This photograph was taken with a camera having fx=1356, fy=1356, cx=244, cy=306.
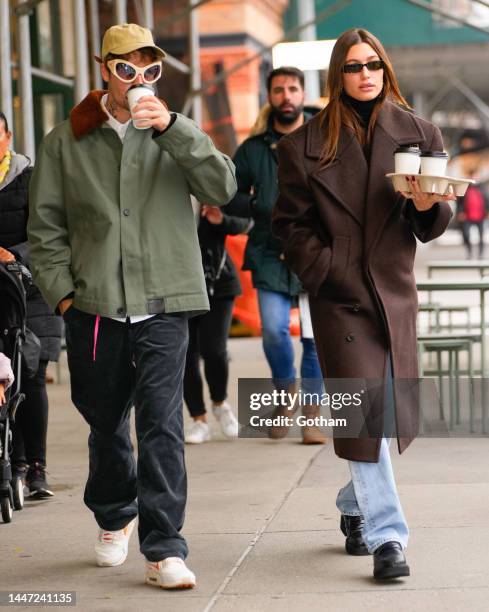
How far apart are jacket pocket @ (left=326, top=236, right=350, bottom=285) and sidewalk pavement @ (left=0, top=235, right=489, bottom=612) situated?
1.10m

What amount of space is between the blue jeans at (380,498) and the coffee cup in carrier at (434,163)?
73 centimetres

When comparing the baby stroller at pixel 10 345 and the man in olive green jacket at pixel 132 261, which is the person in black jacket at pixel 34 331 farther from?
the man in olive green jacket at pixel 132 261

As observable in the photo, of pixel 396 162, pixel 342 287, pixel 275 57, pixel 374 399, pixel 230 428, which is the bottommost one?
pixel 230 428

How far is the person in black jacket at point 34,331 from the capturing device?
665cm

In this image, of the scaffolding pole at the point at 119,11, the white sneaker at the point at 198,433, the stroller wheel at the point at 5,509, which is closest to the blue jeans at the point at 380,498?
the stroller wheel at the point at 5,509

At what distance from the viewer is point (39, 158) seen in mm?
5062

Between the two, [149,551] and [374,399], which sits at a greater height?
[374,399]

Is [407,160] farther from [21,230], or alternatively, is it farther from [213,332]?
[213,332]

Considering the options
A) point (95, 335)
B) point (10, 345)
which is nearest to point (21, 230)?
point (10, 345)

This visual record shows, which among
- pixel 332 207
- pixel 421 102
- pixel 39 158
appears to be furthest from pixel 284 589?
pixel 421 102

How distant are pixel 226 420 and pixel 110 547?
339 centimetres

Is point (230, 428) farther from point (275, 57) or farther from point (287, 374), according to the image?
point (275, 57)

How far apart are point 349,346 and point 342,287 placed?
218 mm

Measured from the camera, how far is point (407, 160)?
4.66 meters
